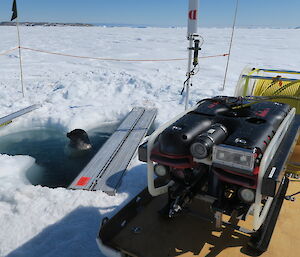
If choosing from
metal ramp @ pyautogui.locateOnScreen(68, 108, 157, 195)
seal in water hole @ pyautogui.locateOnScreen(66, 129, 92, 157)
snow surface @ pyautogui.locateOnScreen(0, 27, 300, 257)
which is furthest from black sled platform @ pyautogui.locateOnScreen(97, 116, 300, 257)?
seal in water hole @ pyautogui.locateOnScreen(66, 129, 92, 157)

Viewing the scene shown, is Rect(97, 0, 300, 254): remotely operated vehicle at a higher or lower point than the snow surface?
higher

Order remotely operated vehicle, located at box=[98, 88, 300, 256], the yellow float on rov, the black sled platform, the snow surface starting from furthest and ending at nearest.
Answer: the yellow float on rov → the snow surface → the black sled platform → remotely operated vehicle, located at box=[98, 88, 300, 256]

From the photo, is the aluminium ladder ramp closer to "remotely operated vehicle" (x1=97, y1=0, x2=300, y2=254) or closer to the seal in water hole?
the seal in water hole

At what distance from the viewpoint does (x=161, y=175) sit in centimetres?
283

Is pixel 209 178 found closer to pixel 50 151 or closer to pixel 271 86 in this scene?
pixel 271 86

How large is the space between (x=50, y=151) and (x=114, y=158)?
211 centimetres

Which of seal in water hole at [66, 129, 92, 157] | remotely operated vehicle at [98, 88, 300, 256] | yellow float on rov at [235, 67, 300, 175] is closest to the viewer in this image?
remotely operated vehicle at [98, 88, 300, 256]

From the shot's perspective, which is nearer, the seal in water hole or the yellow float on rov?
the yellow float on rov

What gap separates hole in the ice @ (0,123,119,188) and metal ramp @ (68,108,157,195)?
60 centimetres

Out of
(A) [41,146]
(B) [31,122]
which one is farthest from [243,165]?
(B) [31,122]

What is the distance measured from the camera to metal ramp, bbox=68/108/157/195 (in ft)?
15.7

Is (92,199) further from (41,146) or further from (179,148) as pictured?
(41,146)

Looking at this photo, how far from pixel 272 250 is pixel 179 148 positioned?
1.47 metres

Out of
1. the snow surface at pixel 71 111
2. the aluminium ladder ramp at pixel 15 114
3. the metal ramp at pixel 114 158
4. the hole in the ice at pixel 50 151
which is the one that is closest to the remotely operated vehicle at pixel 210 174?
the snow surface at pixel 71 111
